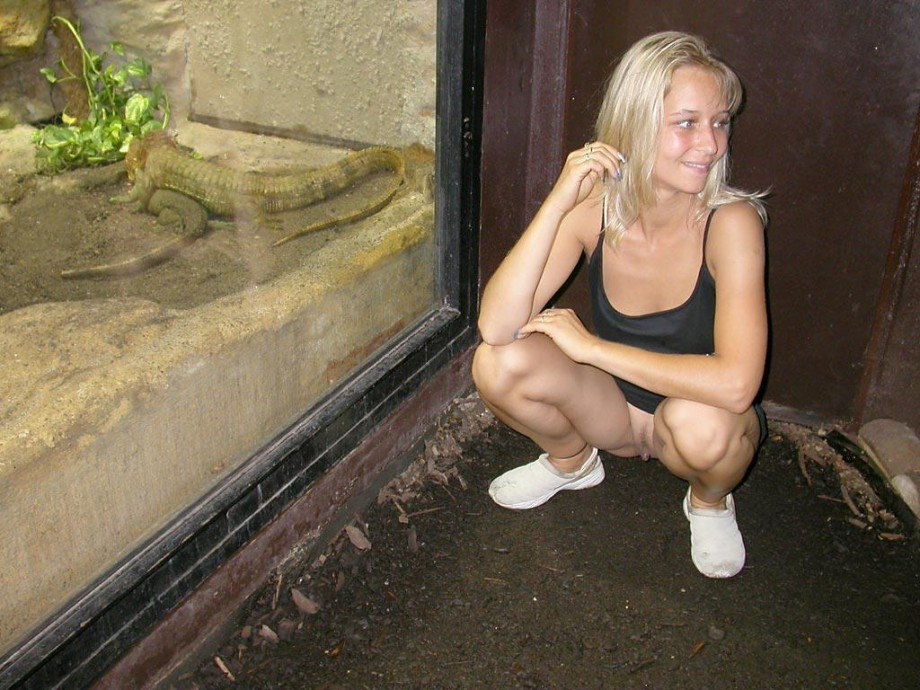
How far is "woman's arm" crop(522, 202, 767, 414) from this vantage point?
2.45 meters

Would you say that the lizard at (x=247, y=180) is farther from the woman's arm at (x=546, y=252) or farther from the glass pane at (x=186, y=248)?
the woman's arm at (x=546, y=252)

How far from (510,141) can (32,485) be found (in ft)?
6.20

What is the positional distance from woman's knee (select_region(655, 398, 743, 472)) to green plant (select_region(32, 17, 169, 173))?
1674 mm

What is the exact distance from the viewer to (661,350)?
2773 millimetres

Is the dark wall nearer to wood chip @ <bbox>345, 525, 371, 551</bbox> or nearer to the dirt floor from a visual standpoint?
the dirt floor

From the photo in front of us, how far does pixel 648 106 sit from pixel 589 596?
1374 mm

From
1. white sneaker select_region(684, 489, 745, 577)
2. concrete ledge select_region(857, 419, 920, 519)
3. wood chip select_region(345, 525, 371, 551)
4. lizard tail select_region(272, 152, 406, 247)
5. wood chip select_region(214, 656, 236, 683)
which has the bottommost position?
wood chip select_region(214, 656, 236, 683)

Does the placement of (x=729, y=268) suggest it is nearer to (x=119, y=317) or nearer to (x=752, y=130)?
(x=752, y=130)

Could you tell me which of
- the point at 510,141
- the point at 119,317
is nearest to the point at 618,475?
the point at 510,141

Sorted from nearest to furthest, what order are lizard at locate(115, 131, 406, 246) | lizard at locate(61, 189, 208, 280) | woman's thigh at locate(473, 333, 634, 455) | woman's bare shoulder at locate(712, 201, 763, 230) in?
lizard at locate(61, 189, 208, 280) < woman's bare shoulder at locate(712, 201, 763, 230) < lizard at locate(115, 131, 406, 246) < woman's thigh at locate(473, 333, 634, 455)

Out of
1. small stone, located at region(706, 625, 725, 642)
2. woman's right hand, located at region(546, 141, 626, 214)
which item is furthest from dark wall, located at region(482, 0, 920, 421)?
small stone, located at region(706, 625, 725, 642)

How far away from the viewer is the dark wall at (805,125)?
9.27ft

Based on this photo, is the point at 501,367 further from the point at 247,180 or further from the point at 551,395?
the point at 247,180

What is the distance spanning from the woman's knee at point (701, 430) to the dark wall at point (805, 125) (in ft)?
2.74
